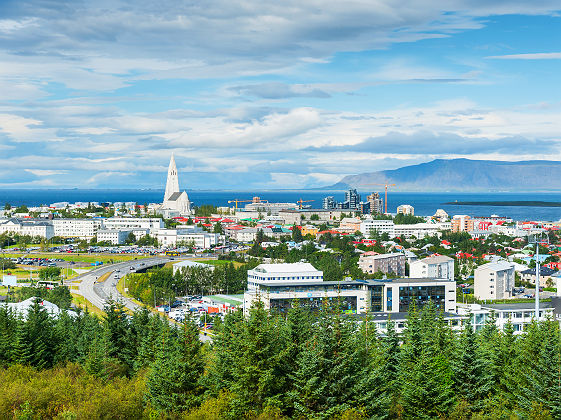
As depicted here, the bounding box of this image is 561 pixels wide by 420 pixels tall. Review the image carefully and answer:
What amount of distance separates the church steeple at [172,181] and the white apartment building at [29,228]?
28.4m

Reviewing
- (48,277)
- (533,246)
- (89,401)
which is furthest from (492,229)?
(89,401)

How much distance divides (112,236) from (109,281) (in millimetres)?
23726

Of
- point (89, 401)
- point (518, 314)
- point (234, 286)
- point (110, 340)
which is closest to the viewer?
point (89, 401)

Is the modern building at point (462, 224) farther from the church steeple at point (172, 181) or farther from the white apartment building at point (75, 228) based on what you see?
the church steeple at point (172, 181)

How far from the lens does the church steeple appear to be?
91875 mm

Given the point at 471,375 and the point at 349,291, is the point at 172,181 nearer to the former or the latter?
the point at 349,291

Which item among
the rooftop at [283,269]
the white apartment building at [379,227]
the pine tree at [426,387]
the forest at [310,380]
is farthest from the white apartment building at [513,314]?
the white apartment building at [379,227]

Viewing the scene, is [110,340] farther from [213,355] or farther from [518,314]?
[518,314]

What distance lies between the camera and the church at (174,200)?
269 ft

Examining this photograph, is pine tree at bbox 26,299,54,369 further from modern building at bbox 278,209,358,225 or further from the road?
modern building at bbox 278,209,358,225

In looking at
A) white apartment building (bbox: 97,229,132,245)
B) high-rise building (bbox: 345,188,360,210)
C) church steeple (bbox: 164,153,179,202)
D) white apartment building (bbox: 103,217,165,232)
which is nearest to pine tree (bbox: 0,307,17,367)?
white apartment building (bbox: 97,229,132,245)

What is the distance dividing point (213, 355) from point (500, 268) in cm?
2097

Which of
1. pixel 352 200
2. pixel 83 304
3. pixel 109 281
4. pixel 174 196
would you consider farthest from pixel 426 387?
pixel 352 200

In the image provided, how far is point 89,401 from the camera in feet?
35.8
